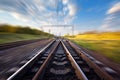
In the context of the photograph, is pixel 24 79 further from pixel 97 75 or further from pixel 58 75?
pixel 97 75

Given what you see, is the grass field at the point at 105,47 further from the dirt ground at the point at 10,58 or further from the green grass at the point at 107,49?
the dirt ground at the point at 10,58

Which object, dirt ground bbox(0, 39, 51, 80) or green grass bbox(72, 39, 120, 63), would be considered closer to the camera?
dirt ground bbox(0, 39, 51, 80)

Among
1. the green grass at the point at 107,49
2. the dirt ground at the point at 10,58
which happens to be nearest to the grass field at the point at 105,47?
the green grass at the point at 107,49

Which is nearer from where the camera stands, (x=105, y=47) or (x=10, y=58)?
(x=10, y=58)

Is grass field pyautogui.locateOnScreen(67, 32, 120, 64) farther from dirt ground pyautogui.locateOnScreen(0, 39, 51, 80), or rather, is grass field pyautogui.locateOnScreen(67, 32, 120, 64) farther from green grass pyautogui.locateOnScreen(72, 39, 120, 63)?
dirt ground pyautogui.locateOnScreen(0, 39, 51, 80)

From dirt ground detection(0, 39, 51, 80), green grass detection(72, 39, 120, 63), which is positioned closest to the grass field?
green grass detection(72, 39, 120, 63)

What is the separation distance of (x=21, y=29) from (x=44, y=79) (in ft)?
187

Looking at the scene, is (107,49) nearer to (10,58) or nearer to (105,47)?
(105,47)

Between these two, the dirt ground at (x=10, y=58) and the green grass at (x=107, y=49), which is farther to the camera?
the green grass at (x=107, y=49)

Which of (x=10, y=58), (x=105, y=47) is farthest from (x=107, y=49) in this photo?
(x=10, y=58)

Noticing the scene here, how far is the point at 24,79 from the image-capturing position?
3158 millimetres

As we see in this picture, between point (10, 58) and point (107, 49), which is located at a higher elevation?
point (10, 58)

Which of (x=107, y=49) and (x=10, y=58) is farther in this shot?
(x=107, y=49)

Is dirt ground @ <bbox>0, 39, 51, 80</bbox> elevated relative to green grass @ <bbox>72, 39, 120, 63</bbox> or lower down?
elevated
